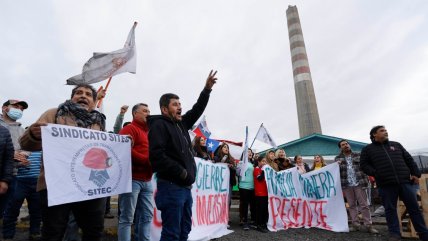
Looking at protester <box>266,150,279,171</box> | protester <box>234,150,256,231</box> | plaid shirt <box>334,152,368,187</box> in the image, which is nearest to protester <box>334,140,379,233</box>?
plaid shirt <box>334,152,368,187</box>

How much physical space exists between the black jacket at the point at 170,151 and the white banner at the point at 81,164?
0.54 meters

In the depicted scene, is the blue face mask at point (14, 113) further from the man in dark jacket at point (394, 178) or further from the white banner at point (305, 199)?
the man in dark jacket at point (394, 178)

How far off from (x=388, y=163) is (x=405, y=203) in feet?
2.28

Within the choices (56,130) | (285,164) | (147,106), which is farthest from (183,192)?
(285,164)

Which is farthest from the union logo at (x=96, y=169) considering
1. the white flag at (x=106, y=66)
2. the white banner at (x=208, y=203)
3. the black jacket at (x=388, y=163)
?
the black jacket at (x=388, y=163)

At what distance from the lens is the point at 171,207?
2504 mm

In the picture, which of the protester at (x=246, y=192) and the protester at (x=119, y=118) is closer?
the protester at (x=119, y=118)

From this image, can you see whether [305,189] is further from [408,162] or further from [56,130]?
[56,130]

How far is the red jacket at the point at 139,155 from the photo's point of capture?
3.40m

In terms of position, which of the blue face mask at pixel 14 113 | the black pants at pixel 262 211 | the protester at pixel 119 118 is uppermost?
the protester at pixel 119 118

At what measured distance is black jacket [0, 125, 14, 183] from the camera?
9.45 ft

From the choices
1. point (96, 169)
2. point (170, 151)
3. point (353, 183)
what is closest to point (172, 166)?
point (170, 151)

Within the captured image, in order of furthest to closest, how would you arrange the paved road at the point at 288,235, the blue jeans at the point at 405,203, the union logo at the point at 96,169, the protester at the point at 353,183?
the protester at the point at 353,183 < the paved road at the point at 288,235 < the blue jeans at the point at 405,203 < the union logo at the point at 96,169

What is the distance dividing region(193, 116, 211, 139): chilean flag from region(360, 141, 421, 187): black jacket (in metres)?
4.74
